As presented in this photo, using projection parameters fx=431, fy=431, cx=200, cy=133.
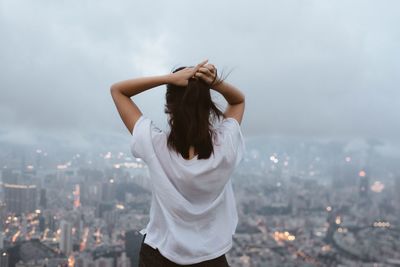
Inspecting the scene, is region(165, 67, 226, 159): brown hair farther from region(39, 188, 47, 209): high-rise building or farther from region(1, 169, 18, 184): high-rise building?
region(39, 188, 47, 209): high-rise building

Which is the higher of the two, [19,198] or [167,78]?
[167,78]

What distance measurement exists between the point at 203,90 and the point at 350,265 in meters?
10.3

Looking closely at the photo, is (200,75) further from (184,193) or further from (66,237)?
(66,237)

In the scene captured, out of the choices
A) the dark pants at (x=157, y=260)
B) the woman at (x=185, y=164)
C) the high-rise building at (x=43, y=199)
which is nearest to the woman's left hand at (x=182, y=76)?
the woman at (x=185, y=164)

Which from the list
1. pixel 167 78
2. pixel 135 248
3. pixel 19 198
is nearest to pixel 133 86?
pixel 167 78

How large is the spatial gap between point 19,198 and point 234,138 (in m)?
4.94

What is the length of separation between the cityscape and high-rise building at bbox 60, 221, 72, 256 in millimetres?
19

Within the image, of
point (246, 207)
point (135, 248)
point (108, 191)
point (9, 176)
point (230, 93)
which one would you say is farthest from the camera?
point (246, 207)

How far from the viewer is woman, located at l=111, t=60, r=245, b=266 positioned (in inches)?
30.6

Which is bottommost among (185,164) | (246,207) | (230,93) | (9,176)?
(246,207)

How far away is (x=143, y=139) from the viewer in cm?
78

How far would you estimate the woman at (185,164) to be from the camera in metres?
0.78

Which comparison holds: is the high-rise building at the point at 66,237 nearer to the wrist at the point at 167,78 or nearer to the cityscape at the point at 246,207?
the cityscape at the point at 246,207

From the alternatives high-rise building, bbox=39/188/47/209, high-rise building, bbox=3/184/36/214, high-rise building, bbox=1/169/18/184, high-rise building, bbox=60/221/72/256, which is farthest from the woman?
high-rise building, bbox=39/188/47/209
